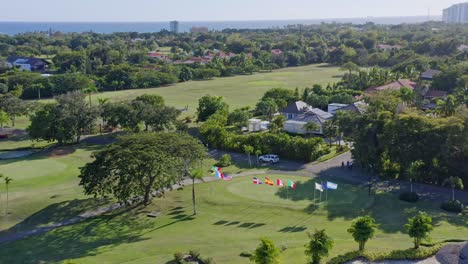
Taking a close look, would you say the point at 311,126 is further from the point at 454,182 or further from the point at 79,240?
the point at 79,240

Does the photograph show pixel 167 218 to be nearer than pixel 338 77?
Yes

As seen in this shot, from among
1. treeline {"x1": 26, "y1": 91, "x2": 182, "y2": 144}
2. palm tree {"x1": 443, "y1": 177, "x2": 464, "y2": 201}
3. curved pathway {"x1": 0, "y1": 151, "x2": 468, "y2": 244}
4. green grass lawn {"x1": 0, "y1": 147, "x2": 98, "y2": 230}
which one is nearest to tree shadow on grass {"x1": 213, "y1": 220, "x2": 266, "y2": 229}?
curved pathway {"x1": 0, "y1": 151, "x2": 468, "y2": 244}

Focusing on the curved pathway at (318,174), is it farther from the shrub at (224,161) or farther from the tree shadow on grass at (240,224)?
the tree shadow on grass at (240,224)

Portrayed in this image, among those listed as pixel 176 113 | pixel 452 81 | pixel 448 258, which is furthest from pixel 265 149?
pixel 452 81

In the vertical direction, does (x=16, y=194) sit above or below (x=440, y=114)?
below

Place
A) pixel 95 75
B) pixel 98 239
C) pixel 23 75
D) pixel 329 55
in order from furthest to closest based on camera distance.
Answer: pixel 329 55 < pixel 95 75 < pixel 23 75 < pixel 98 239

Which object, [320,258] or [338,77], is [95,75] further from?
[320,258]

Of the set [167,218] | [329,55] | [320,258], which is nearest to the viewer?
[320,258]

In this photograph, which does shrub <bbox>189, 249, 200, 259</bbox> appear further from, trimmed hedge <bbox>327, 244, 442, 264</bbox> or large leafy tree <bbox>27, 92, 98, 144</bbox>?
large leafy tree <bbox>27, 92, 98, 144</bbox>
